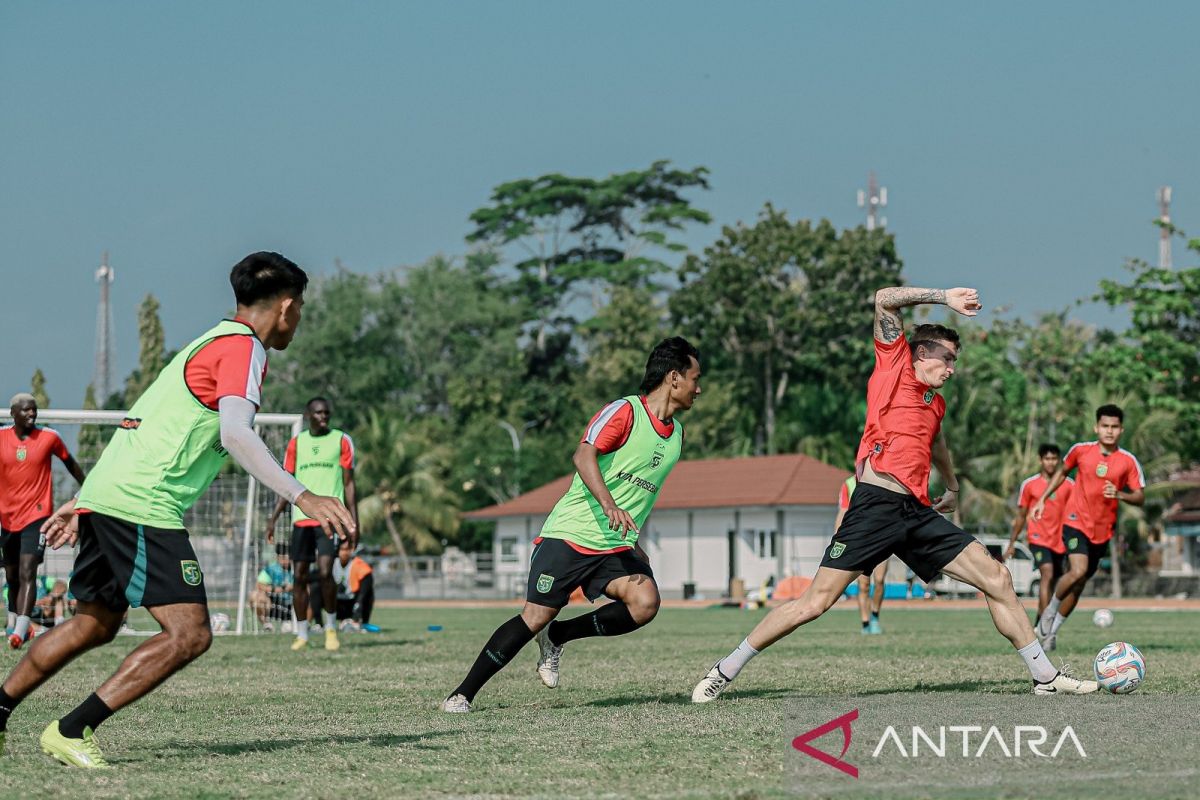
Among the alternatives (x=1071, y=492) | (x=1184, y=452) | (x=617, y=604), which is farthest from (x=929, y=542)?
(x=1184, y=452)

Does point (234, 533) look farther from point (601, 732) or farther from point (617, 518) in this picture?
point (601, 732)

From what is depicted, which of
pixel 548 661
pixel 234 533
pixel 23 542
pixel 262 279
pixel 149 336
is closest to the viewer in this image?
pixel 262 279

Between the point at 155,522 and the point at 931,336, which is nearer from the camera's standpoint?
the point at 155,522

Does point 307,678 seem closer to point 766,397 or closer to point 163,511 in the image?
point 163,511

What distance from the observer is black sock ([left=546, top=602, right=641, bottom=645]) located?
9.25 metres

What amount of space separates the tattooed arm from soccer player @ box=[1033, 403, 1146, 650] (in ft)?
18.8

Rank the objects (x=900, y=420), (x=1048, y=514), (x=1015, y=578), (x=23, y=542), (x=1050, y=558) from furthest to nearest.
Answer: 1. (x=1015, y=578)
2. (x=1050, y=558)
3. (x=1048, y=514)
4. (x=23, y=542)
5. (x=900, y=420)

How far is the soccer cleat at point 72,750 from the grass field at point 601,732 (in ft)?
0.29

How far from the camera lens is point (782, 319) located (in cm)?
6119

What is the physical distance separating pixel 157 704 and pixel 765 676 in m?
4.10

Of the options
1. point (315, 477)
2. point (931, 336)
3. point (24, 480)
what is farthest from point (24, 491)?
point (931, 336)

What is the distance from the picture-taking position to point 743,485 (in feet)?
191

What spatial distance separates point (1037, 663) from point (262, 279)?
474 cm

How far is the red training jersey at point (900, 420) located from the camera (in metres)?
8.91
